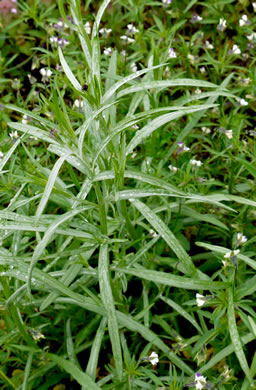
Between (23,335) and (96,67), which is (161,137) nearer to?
(96,67)

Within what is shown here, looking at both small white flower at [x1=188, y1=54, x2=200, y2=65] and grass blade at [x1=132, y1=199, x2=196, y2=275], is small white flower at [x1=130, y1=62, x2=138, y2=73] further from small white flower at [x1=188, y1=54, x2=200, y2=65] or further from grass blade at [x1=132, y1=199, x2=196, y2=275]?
grass blade at [x1=132, y1=199, x2=196, y2=275]

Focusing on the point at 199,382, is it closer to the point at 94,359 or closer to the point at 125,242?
the point at 94,359

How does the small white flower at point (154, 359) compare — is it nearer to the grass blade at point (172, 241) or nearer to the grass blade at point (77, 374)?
the grass blade at point (77, 374)

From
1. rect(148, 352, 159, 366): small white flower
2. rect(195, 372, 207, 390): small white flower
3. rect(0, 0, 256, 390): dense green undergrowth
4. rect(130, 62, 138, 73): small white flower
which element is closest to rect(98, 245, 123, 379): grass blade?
rect(0, 0, 256, 390): dense green undergrowth

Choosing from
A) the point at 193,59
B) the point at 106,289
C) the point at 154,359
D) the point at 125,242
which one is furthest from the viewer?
the point at 193,59

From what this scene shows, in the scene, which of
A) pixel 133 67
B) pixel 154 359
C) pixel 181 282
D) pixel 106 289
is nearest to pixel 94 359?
pixel 154 359

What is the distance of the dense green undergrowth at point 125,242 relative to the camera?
79.9 inches

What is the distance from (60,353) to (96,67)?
5.76ft

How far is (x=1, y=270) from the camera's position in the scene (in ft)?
7.59

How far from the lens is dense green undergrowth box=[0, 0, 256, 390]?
2.03m

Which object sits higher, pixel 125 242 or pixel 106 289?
pixel 106 289

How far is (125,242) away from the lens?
2.75 metres

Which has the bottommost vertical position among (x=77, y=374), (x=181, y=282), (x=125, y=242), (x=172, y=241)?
(x=77, y=374)

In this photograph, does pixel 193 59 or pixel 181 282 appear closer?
pixel 181 282
